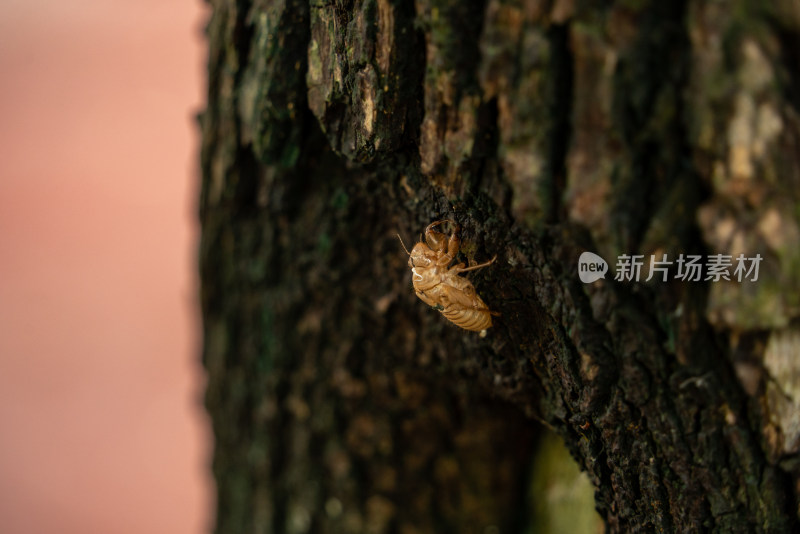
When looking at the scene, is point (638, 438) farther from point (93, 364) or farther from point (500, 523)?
point (93, 364)

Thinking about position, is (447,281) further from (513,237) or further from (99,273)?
(99,273)

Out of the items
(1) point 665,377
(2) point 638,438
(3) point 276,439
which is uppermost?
(1) point 665,377

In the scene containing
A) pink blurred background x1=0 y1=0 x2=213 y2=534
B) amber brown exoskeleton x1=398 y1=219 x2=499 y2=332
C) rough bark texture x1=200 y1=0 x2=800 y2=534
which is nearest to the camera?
rough bark texture x1=200 y1=0 x2=800 y2=534

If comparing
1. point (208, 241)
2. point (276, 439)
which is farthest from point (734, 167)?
point (276, 439)

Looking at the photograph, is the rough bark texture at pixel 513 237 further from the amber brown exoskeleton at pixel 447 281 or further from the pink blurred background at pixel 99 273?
the pink blurred background at pixel 99 273

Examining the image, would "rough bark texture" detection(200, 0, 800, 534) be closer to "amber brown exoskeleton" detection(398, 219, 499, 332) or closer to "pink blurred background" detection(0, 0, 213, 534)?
"amber brown exoskeleton" detection(398, 219, 499, 332)

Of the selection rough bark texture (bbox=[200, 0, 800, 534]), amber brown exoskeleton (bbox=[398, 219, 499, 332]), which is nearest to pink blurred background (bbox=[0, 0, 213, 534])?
rough bark texture (bbox=[200, 0, 800, 534])

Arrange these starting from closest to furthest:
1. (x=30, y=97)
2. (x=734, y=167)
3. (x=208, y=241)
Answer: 1. (x=734, y=167)
2. (x=208, y=241)
3. (x=30, y=97)
